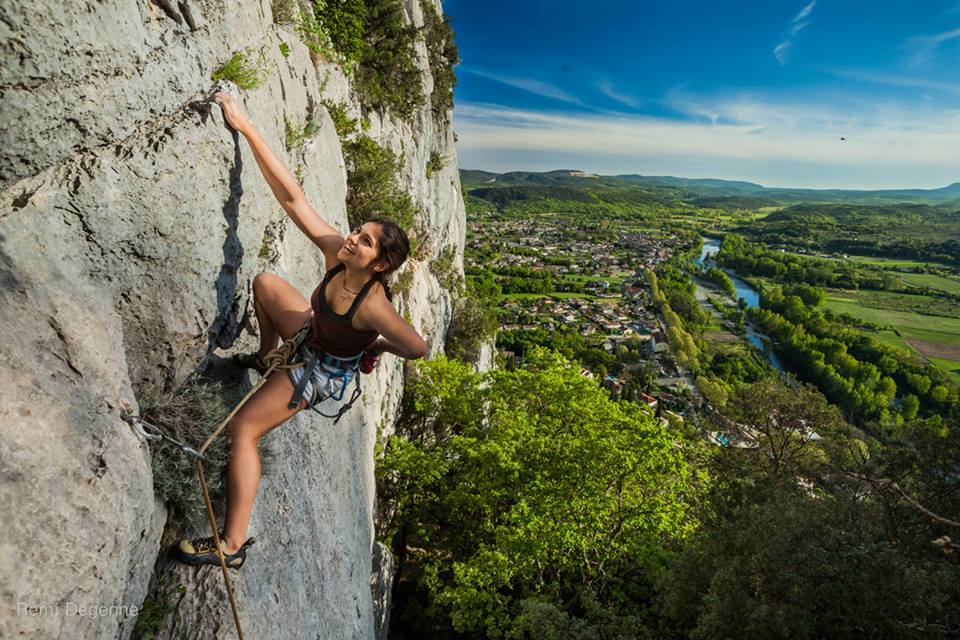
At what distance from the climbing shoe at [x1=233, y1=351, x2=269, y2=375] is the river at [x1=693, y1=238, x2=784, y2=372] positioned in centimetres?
7849

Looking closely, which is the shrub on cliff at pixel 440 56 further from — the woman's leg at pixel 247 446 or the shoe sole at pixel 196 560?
the shoe sole at pixel 196 560

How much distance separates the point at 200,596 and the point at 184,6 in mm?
4946

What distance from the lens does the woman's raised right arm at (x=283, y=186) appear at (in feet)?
13.6

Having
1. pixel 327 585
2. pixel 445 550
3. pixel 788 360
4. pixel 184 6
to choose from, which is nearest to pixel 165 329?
pixel 184 6

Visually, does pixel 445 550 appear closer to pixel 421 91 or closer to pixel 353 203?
pixel 353 203

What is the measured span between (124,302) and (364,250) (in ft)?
5.67

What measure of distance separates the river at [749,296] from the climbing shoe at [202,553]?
79.0 m

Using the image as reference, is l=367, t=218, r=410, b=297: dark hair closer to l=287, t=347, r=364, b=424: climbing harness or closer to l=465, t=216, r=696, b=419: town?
l=287, t=347, r=364, b=424: climbing harness

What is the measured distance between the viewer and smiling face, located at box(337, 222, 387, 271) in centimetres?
367

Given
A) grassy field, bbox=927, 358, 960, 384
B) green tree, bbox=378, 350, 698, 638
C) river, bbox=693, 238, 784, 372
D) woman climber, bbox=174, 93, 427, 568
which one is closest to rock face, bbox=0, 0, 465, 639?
woman climber, bbox=174, 93, 427, 568

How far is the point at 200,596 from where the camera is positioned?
3531 mm

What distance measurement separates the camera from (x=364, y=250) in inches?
145

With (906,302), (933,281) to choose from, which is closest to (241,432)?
(906,302)

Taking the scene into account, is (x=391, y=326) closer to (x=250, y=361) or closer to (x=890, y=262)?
(x=250, y=361)
